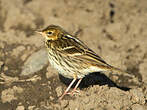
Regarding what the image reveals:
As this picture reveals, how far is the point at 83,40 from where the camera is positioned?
822 cm

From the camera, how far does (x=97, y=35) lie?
855cm

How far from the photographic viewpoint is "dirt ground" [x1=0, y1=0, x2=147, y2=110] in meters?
5.77

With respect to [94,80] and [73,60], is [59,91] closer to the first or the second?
[73,60]

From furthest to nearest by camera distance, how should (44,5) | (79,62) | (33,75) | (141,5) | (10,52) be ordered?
(141,5) → (44,5) → (10,52) → (33,75) → (79,62)

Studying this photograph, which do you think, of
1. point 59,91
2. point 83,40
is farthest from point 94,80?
point 83,40

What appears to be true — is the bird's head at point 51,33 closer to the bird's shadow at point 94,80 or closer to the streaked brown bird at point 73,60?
the streaked brown bird at point 73,60

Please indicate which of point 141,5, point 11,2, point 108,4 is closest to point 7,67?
point 11,2

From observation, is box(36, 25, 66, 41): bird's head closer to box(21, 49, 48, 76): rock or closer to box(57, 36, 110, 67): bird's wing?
box(57, 36, 110, 67): bird's wing

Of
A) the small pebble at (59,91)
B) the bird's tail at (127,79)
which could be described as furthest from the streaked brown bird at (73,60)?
the bird's tail at (127,79)

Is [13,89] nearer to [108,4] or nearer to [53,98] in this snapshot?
[53,98]

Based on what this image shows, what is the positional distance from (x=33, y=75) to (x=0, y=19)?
276cm

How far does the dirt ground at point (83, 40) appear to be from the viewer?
5.77 m

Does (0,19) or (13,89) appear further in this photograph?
(0,19)

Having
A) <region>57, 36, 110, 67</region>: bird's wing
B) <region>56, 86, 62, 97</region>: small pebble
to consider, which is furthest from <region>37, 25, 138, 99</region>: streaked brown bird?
<region>56, 86, 62, 97</region>: small pebble
